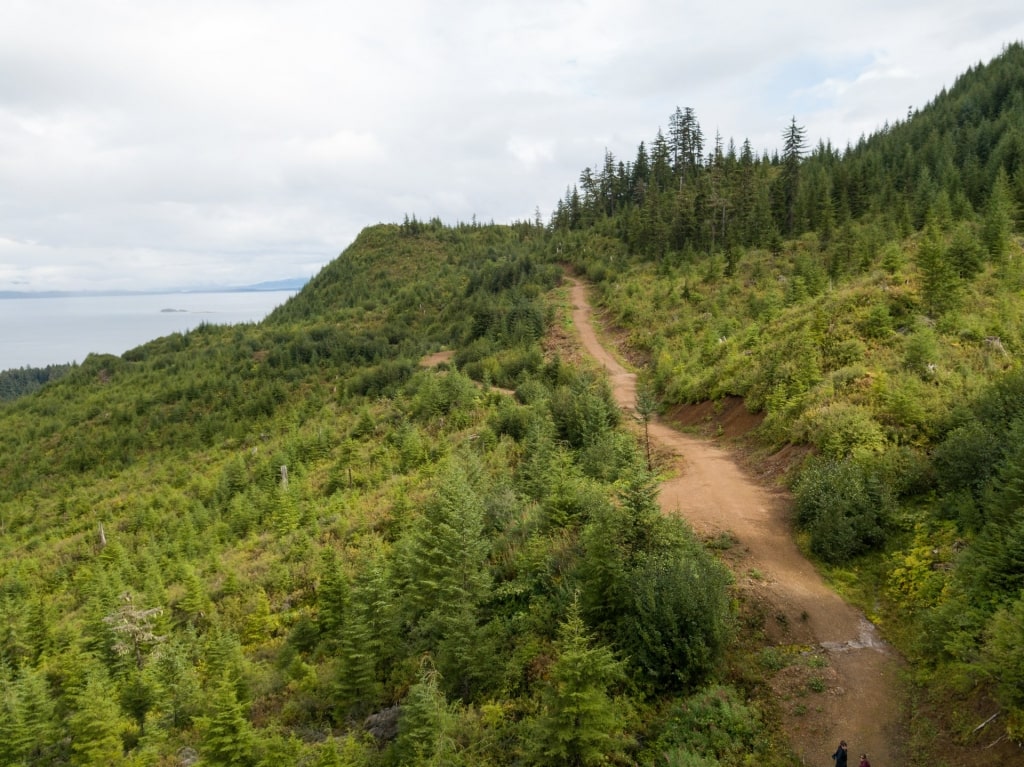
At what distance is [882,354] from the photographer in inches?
784

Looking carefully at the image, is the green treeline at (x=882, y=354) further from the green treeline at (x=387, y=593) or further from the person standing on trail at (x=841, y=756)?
the green treeline at (x=387, y=593)

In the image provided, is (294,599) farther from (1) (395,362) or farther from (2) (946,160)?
(2) (946,160)

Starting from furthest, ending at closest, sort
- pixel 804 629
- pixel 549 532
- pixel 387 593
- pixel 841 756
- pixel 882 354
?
pixel 882 354 → pixel 549 532 → pixel 387 593 → pixel 804 629 → pixel 841 756

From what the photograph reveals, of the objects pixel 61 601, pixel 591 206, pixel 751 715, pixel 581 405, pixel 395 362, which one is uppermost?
pixel 591 206

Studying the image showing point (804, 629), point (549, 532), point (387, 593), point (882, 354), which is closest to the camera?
point (804, 629)

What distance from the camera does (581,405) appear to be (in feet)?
74.0

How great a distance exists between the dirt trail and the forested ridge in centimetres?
43

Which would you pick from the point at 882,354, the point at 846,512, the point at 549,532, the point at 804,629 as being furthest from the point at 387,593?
the point at 882,354

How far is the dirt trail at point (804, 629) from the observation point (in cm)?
805

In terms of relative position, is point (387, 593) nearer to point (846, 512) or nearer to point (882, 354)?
point (846, 512)

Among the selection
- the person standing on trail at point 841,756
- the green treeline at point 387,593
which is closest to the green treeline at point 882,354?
the person standing on trail at point 841,756

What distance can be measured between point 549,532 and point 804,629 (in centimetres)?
583

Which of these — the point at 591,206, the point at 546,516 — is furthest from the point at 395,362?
the point at 591,206

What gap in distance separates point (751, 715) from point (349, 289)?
8423cm
